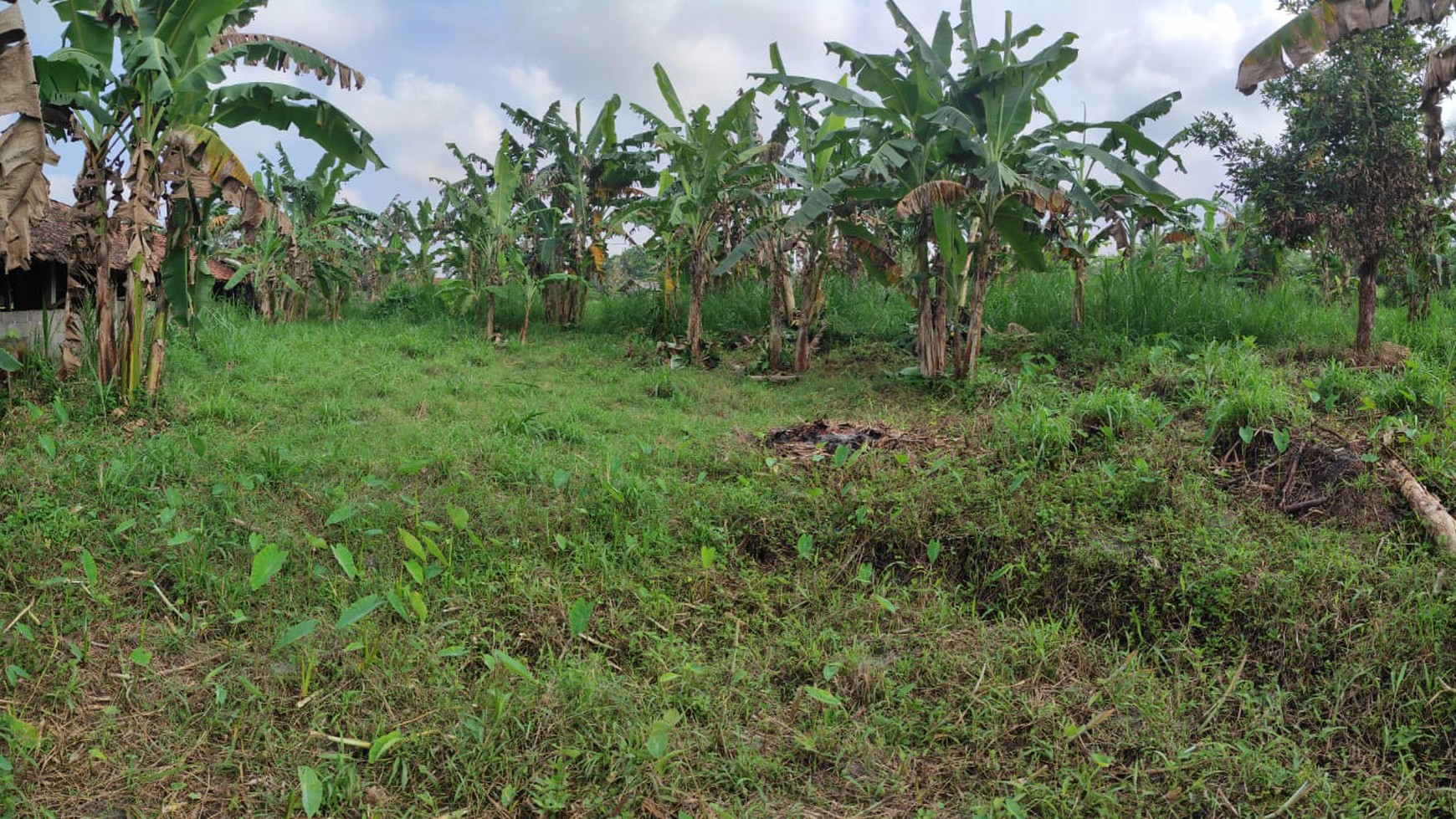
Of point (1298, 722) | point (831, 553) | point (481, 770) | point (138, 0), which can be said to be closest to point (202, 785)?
point (481, 770)

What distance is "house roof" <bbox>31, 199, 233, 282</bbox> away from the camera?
713 centimetres

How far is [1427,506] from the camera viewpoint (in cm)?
425

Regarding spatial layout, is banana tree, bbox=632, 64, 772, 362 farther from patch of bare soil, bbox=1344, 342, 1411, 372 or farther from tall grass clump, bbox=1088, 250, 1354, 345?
patch of bare soil, bbox=1344, 342, 1411, 372

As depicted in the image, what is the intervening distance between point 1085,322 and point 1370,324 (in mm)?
2267

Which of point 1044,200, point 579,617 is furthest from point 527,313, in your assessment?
point 579,617

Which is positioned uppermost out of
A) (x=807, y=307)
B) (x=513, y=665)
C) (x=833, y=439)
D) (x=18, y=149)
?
(x=18, y=149)

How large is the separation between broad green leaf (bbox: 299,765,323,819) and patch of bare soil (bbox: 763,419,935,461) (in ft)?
10.6

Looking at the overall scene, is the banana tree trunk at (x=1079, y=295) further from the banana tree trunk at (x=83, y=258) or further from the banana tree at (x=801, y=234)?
the banana tree trunk at (x=83, y=258)

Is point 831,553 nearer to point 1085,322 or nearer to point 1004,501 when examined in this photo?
point 1004,501

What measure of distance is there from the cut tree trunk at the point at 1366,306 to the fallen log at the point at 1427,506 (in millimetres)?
2826

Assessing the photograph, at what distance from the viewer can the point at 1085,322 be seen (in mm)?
8484

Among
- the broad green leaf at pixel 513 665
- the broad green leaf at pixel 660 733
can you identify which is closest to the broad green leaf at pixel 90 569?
the broad green leaf at pixel 513 665

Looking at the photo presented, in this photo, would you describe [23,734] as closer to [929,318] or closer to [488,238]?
[929,318]

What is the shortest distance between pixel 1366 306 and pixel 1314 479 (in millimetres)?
3199
